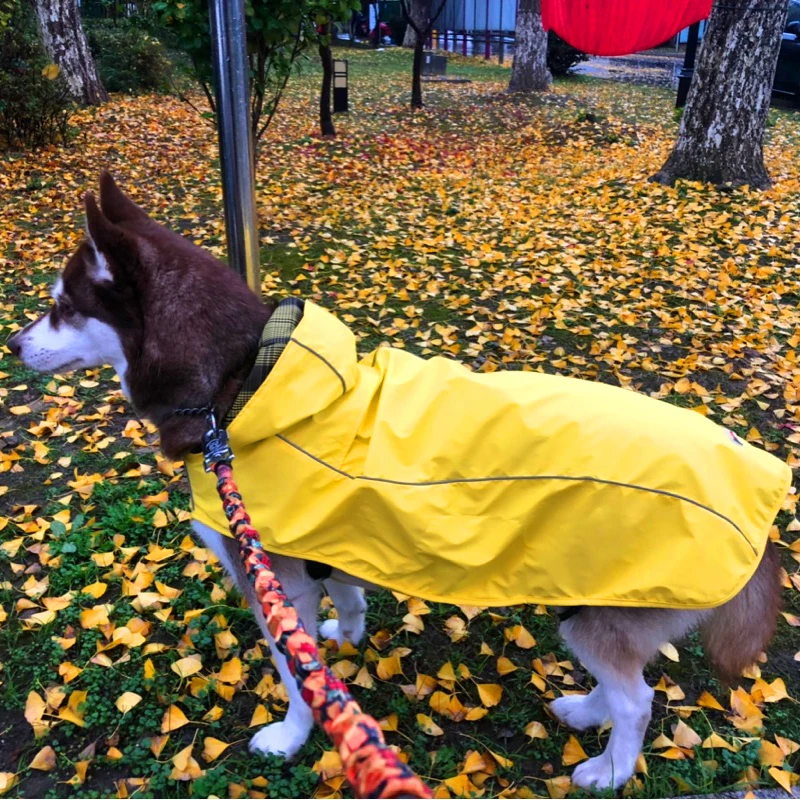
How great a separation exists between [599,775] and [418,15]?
32.6 meters

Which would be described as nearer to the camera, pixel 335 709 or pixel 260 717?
pixel 335 709

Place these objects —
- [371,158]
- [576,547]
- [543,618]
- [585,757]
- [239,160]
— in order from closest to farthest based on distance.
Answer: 1. [576,547]
2. [585,757]
3. [543,618]
4. [239,160]
5. [371,158]

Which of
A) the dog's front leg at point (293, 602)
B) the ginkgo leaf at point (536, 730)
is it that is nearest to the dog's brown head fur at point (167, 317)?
the dog's front leg at point (293, 602)

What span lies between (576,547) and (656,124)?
1509 centimetres

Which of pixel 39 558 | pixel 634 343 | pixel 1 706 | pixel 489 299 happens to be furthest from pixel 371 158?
pixel 1 706

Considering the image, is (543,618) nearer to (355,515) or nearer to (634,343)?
(355,515)

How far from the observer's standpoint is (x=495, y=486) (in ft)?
6.88

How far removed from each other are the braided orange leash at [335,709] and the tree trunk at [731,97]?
9.34m

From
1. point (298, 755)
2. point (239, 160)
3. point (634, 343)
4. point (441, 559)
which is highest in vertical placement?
point (239, 160)

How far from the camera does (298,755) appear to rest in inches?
105

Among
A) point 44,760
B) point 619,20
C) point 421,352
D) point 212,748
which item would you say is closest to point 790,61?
point 619,20

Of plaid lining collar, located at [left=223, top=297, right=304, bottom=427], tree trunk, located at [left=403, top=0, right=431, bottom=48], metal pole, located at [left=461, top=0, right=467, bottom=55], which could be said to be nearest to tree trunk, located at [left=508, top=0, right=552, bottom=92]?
tree trunk, located at [left=403, top=0, right=431, bottom=48]

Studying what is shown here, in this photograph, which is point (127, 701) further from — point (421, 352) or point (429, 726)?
point (421, 352)

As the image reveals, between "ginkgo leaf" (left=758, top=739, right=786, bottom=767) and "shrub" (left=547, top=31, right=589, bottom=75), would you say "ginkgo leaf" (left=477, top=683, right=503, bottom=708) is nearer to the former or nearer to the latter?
"ginkgo leaf" (left=758, top=739, right=786, bottom=767)
